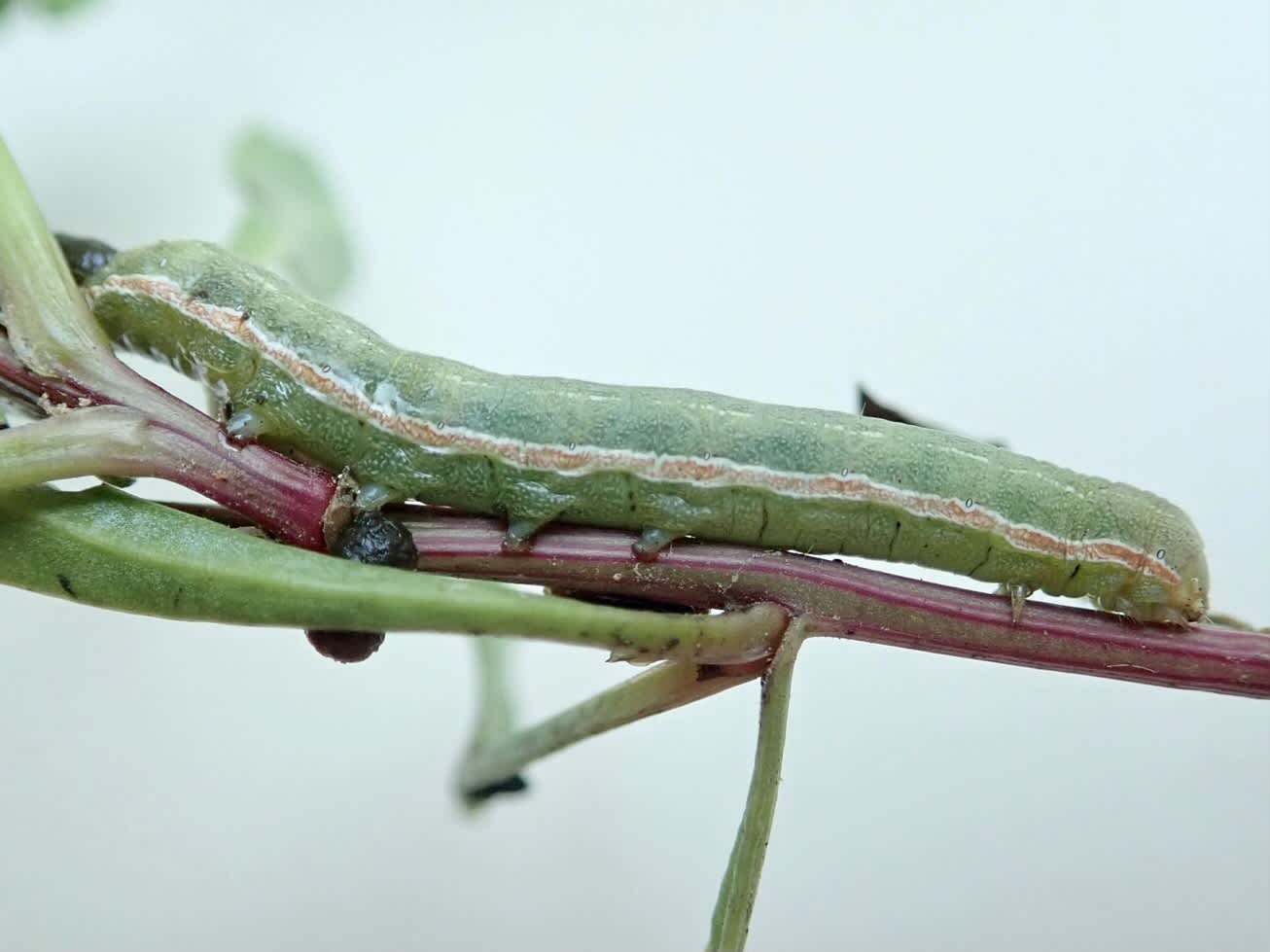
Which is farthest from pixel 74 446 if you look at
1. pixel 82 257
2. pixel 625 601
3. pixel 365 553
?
pixel 625 601

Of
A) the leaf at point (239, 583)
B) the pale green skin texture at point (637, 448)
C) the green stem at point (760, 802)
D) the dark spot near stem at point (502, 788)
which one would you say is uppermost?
the pale green skin texture at point (637, 448)

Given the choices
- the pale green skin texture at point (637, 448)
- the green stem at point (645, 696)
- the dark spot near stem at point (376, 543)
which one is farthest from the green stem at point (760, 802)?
the dark spot near stem at point (376, 543)

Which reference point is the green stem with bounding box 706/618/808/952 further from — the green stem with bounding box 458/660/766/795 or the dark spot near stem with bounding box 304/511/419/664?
the dark spot near stem with bounding box 304/511/419/664

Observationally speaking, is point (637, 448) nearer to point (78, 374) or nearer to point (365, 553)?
point (365, 553)

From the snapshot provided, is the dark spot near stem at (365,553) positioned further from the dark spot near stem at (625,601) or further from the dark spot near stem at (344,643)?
the dark spot near stem at (625,601)

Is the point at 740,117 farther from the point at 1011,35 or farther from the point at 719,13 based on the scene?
the point at 1011,35

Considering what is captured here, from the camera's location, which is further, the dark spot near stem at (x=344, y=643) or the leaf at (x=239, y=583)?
the dark spot near stem at (x=344, y=643)
